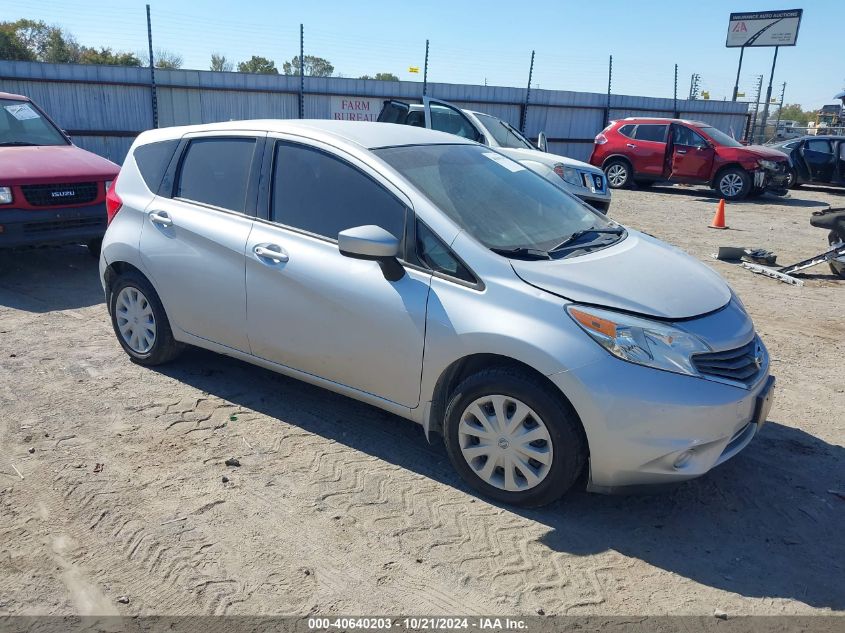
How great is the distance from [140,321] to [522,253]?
115 inches

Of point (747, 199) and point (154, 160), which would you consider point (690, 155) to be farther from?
point (154, 160)

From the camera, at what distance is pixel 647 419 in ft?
10.4

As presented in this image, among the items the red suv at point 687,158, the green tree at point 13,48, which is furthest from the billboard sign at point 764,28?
the green tree at point 13,48

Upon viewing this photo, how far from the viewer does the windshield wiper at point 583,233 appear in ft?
12.7

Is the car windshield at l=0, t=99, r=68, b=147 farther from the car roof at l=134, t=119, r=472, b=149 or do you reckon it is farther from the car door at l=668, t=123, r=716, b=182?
the car door at l=668, t=123, r=716, b=182

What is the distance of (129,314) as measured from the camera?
516 cm

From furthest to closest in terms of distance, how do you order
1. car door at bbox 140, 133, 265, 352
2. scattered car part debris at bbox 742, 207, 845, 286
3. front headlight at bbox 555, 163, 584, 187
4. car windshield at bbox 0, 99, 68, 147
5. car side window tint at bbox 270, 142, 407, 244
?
front headlight at bbox 555, 163, 584, 187 → car windshield at bbox 0, 99, 68, 147 → scattered car part debris at bbox 742, 207, 845, 286 → car door at bbox 140, 133, 265, 352 → car side window tint at bbox 270, 142, 407, 244

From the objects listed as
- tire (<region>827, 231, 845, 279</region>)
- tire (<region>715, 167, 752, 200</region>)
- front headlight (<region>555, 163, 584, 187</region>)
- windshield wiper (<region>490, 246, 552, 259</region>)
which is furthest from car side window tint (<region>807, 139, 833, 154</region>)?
windshield wiper (<region>490, 246, 552, 259</region>)

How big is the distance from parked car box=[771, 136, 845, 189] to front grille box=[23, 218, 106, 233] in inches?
641

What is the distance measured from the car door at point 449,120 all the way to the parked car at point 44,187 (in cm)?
521

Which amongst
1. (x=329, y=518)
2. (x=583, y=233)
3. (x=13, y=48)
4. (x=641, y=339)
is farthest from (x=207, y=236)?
(x=13, y=48)

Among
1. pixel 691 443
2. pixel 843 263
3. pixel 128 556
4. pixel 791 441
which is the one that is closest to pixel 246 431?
pixel 128 556

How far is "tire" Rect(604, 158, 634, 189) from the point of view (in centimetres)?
1817

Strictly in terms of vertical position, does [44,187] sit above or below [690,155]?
below
